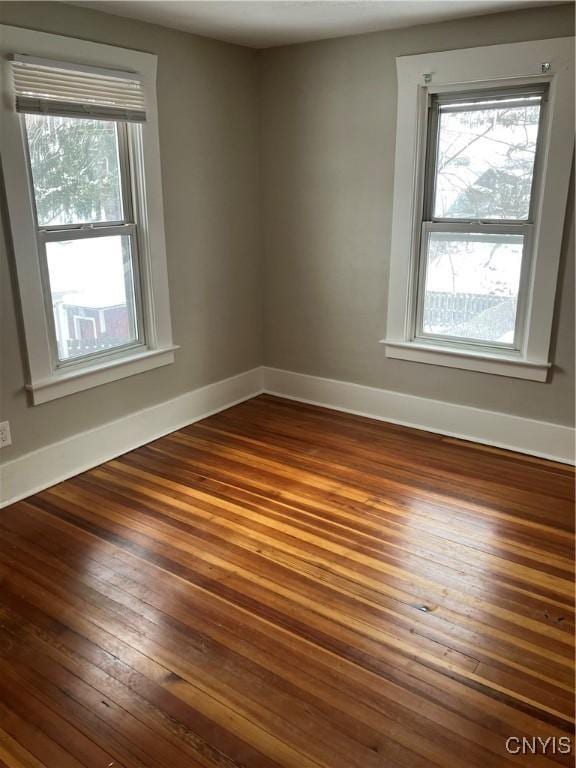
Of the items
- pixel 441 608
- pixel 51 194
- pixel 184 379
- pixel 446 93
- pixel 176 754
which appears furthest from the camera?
pixel 184 379

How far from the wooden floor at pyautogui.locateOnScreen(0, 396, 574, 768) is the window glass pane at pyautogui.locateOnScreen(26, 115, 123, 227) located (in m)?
1.40

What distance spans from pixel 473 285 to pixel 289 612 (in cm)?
228

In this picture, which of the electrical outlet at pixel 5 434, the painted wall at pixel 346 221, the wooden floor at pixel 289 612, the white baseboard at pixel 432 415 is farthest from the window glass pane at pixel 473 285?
the electrical outlet at pixel 5 434

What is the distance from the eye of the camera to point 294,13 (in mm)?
3166

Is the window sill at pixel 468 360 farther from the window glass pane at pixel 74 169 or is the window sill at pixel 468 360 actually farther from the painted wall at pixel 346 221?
the window glass pane at pixel 74 169

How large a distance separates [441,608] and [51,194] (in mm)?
2622

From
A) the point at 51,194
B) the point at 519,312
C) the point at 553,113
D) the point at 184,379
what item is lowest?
the point at 184,379

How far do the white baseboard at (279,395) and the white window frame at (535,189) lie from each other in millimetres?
319

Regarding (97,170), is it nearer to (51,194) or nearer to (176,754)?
(51,194)

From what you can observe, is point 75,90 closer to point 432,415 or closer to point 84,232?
point 84,232

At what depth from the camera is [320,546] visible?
2.74 meters

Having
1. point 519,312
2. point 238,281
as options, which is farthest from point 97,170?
point 519,312

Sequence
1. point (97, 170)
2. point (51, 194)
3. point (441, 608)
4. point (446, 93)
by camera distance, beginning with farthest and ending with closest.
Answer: point (446, 93), point (97, 170), point (51, 194), point (441, 608)

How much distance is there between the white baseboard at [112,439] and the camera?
3.15m
